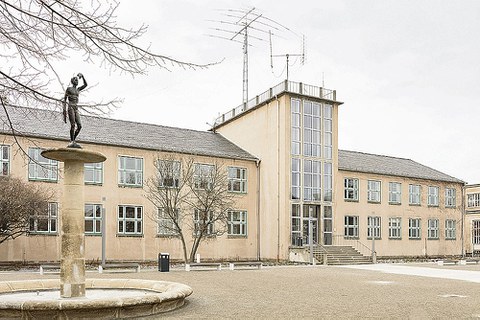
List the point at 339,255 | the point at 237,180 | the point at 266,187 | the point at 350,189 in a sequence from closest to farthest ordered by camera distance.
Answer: the point at 339,255 < the point at 237,180 < the point at 266,187 < the point at 350,189

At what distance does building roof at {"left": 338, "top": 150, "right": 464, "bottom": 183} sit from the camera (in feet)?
142

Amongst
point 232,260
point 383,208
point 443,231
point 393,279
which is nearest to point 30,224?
point 232,260

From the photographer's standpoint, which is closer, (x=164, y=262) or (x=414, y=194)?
(x=164, y=262)

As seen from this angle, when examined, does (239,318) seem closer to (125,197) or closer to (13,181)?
(13,181)

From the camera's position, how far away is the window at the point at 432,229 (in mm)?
46188

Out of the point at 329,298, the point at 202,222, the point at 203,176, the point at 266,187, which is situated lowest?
the point at 329,298

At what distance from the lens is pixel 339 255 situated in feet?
116

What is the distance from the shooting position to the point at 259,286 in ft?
60.3

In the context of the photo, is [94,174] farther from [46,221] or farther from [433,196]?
[433,196]

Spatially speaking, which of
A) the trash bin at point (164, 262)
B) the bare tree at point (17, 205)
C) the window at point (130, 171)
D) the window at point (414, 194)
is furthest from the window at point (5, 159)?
the window at point (414, 194)

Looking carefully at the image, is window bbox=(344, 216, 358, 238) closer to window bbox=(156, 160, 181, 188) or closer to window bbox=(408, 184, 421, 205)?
window bbox=(408, 184, 421, 205)

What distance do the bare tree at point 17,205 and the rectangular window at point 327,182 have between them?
18.8 meters

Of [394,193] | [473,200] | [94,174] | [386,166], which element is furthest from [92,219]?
[473,200]

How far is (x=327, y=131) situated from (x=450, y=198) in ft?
52.8
